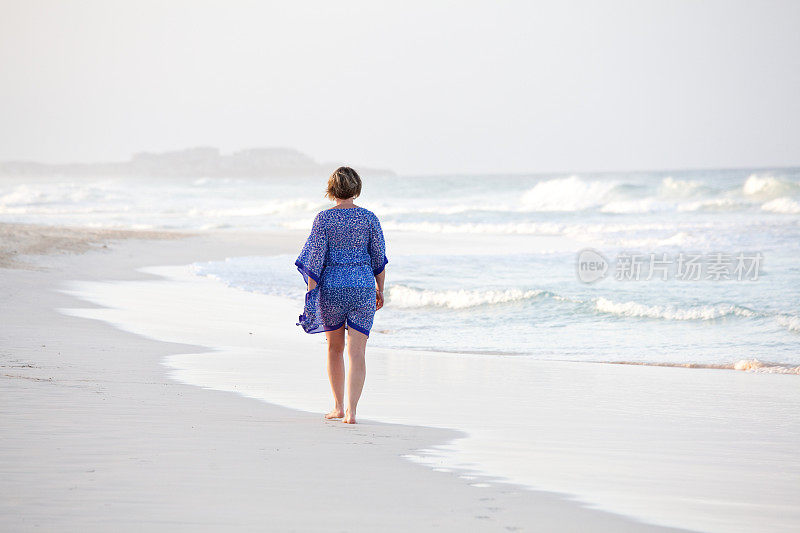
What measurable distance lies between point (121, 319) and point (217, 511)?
6.90 metres

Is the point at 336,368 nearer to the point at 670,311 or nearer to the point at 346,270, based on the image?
the point at 346,270

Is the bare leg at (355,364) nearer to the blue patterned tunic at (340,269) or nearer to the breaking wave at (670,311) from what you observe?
the blue patterned tunic at (340,269)

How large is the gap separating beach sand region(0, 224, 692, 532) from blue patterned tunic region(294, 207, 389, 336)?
24.5 inches

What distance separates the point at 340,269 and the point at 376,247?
25cm

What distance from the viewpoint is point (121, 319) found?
970cm

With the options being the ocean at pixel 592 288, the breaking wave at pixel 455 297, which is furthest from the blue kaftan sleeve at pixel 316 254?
the breaking wave at pixel 455 297

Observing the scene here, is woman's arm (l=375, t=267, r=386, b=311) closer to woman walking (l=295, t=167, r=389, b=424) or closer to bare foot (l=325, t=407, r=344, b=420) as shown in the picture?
woman walking (l=295, t=167, r=389, b=424)

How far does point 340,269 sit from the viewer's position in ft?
16.7

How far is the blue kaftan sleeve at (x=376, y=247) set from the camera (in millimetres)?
5141
